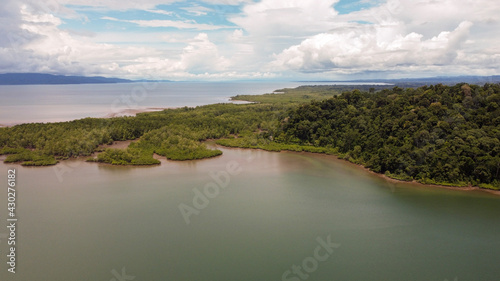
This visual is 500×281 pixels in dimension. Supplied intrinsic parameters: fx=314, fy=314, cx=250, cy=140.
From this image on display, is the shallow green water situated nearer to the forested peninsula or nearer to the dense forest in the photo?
the dense forest

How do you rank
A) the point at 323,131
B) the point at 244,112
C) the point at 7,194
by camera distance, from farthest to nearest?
1. the point at 244,112
2. the point at 323,131
3. the point at 7,194

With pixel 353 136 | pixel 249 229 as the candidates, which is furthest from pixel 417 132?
pixel 249 229

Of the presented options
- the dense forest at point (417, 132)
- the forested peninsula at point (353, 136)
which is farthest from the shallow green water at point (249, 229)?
the forested peninsula at point (353, 136)

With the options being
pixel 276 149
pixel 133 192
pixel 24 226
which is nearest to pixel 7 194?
pixel 24 226

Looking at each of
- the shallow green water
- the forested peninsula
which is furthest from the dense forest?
the shallow green water

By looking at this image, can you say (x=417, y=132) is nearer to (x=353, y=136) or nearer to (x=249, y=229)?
(x=353, y=136)

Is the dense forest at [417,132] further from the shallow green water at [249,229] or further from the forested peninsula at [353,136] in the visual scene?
the shallow green water at [249,229]

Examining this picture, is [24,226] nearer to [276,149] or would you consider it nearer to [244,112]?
[276,149]
